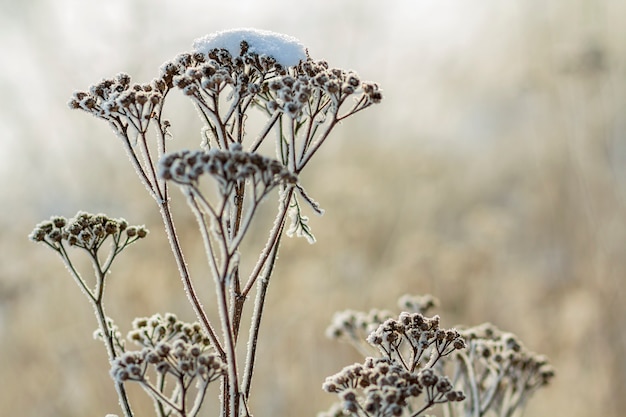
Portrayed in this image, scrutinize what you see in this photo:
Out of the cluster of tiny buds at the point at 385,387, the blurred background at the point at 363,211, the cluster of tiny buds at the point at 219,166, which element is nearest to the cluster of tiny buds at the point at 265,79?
the cluster of tiny buds at the point at 219,166

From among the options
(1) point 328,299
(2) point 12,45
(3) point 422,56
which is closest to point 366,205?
(1) point 328,299

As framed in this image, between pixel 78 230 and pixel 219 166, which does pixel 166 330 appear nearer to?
pixel 78 230

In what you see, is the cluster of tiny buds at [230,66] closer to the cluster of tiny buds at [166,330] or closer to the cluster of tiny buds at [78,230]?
the cluster of tiny buds at [78,230]

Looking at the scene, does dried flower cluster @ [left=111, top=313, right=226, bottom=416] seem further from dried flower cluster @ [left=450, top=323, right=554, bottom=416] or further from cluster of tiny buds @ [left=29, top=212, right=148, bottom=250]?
dried flower cluster @ [left=450, top=323, right=554, bottom=416]

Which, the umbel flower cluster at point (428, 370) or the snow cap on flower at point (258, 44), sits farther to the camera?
the snow cap on flower at point (258, 44)

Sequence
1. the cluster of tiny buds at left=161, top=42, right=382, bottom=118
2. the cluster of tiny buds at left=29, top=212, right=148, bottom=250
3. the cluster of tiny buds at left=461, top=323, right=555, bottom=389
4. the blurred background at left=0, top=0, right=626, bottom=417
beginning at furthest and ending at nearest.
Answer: the blurred background at left=0, top=0, right=626, bottom=417, the cluster of tiny buds at left=461, top=323, right=555, bottom=389, the cluster of tiny buds at left=29, top=212, right=148, bottom=250, the cluster of tiny buds at left=161, top=42, right=382, bottom=118

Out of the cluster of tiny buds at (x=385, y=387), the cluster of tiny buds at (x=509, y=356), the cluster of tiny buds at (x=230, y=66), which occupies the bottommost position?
the cluster of tiny buds at (x=385, y=387)

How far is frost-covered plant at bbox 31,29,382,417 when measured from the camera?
87cm

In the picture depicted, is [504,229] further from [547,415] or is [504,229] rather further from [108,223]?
[108,223]

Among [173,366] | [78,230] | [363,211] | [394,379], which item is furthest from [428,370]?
[363,211]

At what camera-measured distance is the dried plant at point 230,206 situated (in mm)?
868

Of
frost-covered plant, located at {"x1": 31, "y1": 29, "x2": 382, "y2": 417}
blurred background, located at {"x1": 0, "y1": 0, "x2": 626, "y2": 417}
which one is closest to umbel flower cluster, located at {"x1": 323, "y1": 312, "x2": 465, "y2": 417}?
frost-covered plant, located at {"x1": 31, "y1": 29, "x2": 382, "y2": 417}

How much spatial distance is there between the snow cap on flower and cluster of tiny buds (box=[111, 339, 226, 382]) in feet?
1.39

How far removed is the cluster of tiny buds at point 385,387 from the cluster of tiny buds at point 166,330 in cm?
30
